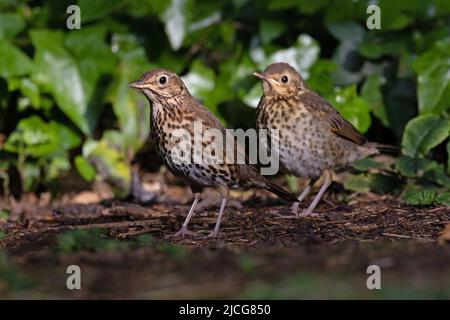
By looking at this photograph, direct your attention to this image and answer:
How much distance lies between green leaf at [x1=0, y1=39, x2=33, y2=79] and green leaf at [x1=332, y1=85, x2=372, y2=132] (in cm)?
314

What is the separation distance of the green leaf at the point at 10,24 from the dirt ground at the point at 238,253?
7.54 feet

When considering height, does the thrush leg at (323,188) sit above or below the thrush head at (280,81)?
below

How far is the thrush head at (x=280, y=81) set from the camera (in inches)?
285

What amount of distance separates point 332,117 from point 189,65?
8.46 feet

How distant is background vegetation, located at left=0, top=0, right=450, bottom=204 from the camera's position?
8562mm

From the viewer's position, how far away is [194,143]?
628 centimetres

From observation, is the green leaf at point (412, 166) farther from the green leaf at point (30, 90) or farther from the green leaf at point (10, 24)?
the green leaf at point (10, 24)

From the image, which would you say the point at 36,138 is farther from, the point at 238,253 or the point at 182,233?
the point at 238,253

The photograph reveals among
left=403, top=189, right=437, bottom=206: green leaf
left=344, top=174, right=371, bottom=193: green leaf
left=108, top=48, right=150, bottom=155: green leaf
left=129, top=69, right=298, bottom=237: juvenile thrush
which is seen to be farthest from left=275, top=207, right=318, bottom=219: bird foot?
left=108, top=48, right=150, bottom=155: green leaf

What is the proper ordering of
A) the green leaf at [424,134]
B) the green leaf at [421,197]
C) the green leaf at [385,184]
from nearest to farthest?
the green leaf at [421,197]
the green leaf at [424,134]
the green leaf at [385,184]

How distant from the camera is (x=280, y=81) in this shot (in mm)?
7242

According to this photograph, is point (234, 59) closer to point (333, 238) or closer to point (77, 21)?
point (77, 21)
